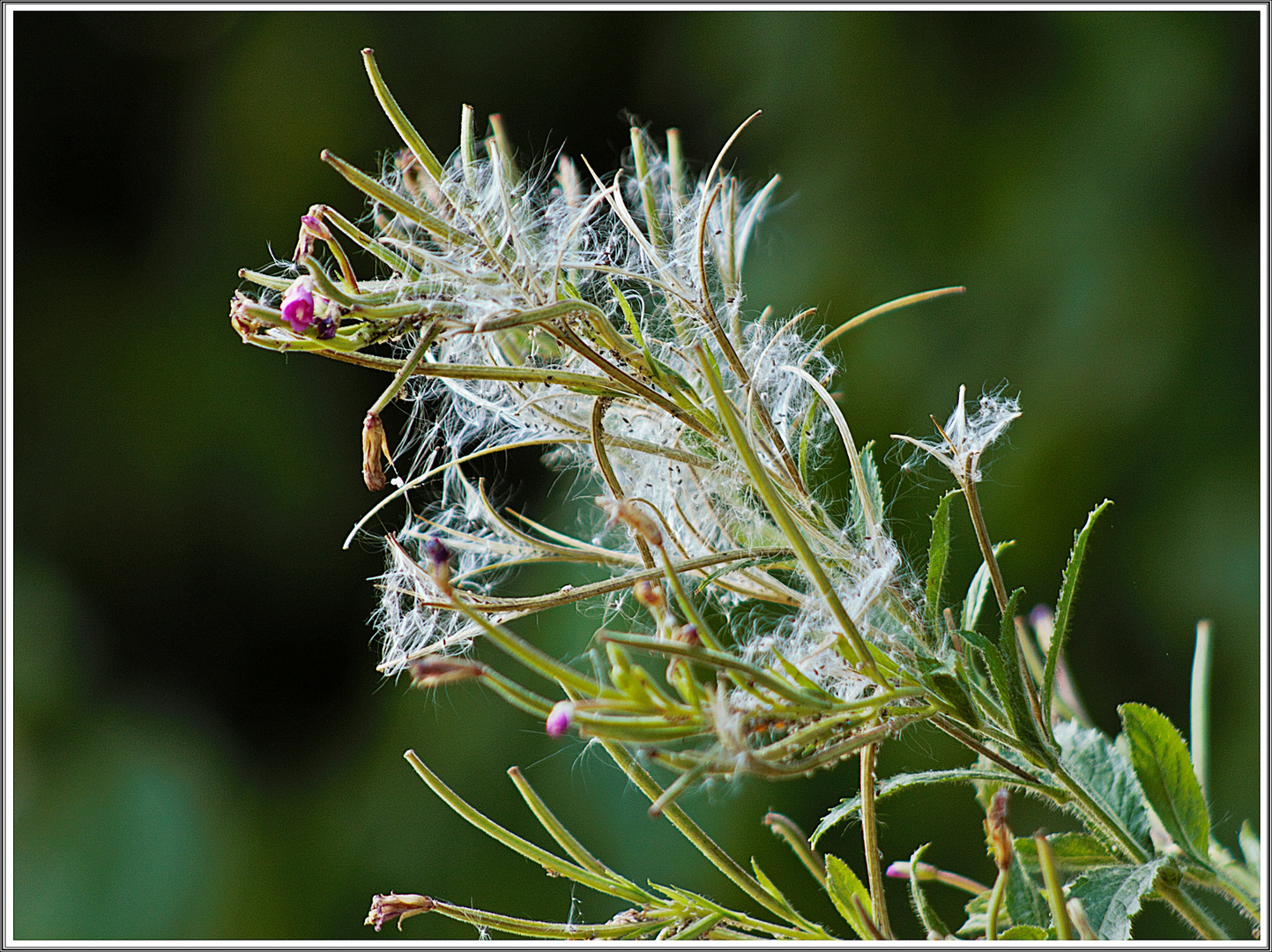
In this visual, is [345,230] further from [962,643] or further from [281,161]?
[281,161]

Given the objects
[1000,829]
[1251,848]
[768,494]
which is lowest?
[1251,848]

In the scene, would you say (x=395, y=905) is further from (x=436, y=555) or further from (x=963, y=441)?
(x=963, y=441)

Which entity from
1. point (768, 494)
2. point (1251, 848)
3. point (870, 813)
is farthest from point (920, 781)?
point (1251, 848)

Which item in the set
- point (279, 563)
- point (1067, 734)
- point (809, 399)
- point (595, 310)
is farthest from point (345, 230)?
point (279, 563)

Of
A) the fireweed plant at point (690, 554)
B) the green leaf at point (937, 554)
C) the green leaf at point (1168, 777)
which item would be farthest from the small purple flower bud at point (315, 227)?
the green leaf at point (1168, 777)

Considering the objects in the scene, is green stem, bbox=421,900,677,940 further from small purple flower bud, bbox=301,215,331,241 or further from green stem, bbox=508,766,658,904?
small purple flower bud, bbox=301,215,331,241

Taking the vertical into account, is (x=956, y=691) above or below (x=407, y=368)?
below

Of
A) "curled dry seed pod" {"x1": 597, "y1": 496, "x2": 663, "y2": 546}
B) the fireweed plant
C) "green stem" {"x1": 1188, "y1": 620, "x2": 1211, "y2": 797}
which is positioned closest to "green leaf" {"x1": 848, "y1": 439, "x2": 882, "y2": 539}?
the fireweed plant
